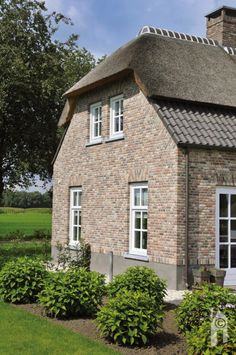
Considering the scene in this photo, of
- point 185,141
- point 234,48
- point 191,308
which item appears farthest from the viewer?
point 234,48

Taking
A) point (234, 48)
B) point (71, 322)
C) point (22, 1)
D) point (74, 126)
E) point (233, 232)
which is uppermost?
point (22, 1)

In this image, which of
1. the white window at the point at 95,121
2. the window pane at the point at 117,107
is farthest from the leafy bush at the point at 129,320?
the white window at the point at 95,121

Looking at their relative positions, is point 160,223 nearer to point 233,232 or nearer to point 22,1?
point 233,232

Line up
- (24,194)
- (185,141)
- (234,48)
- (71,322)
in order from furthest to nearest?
1. (24,194)
2. (234,48)
3. (185,141)
4. (71,322)

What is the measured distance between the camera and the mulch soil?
6770mm

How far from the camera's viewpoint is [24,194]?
351 ft

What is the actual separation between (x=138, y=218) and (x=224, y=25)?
25.5ft

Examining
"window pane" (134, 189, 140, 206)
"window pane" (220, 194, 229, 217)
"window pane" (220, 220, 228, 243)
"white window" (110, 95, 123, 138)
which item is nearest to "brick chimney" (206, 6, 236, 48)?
"white window" (110, 95, 123, 138)

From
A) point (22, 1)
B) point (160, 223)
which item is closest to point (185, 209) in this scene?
point (160, 223)

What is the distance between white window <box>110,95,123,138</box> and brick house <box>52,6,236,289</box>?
0.03 metres

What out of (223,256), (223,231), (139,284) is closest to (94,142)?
(223,231)

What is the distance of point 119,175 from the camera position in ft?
47.1

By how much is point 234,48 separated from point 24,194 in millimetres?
93742

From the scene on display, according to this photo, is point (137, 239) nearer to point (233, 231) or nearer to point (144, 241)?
point (144, 241)
